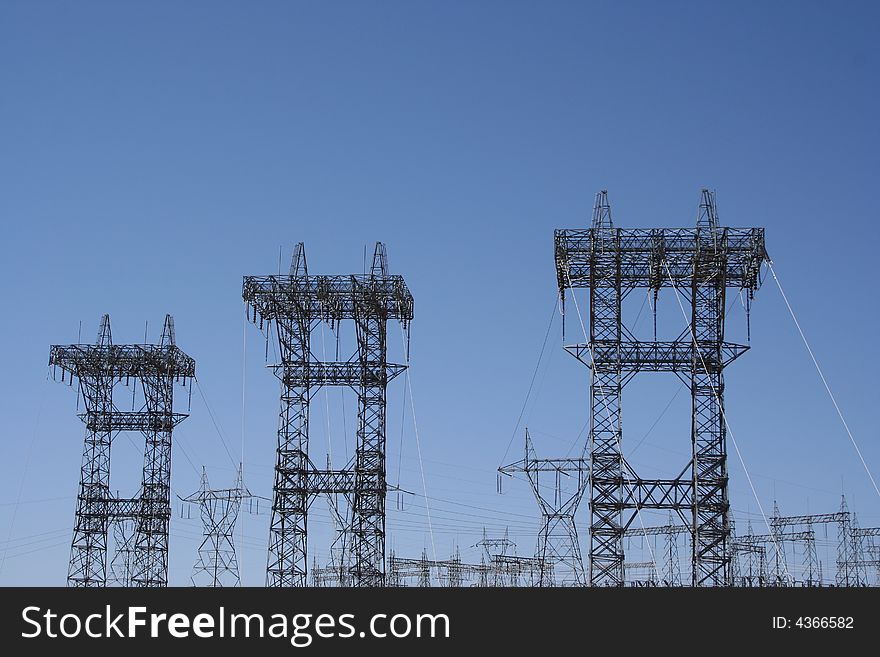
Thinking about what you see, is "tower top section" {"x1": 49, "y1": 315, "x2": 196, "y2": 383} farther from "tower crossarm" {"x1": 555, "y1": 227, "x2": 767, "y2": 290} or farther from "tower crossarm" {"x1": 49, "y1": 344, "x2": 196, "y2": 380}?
"tower crossarm" {"x1": 555, "y1": 227, "x2": 767, "y2": 290}

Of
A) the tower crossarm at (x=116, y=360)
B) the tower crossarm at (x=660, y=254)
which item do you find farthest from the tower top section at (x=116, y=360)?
the tower crossarm at (x=660, y=254)

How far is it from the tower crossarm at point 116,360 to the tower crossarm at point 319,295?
54.8 feet

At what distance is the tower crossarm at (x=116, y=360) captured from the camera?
81.4 metres

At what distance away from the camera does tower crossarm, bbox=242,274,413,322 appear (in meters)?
67.1

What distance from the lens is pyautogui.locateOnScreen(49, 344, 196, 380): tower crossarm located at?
81.4 meters

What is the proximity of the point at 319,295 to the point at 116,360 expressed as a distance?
20632 mm

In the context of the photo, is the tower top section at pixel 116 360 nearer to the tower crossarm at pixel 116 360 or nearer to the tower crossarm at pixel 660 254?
the tower crossarm at pixel 116 360

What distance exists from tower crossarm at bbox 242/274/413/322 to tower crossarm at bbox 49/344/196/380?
16.7m

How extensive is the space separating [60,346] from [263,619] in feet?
200

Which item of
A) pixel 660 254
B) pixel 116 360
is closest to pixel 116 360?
pixel 116 360

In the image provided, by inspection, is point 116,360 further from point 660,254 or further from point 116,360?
point 660,254

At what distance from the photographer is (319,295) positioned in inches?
2645

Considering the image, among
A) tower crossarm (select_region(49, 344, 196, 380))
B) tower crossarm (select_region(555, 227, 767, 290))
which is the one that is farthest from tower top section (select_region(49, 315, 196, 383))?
tower crossarm (select_region(555, 227, 767, 290))

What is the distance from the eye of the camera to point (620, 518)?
53.8 meters
